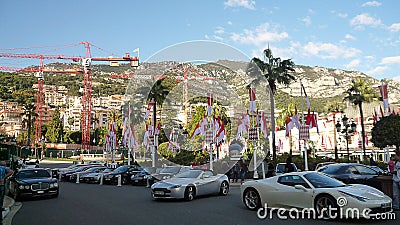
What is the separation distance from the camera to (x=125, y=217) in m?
10.9

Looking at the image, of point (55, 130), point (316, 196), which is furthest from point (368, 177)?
point (55, 130)

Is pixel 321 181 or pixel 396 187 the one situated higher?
pixel 321 181

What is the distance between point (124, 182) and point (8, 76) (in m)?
183

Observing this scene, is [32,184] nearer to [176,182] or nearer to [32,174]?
[32,174]

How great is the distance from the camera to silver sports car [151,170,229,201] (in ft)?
48.5

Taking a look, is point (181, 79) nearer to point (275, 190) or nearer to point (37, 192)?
point (37, 192)

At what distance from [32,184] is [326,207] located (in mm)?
12060

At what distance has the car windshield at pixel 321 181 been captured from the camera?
34.1 ft

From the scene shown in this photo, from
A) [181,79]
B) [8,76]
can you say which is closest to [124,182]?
[181,79]

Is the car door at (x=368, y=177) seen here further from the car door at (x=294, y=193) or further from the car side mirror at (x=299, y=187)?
the car side mirror at (x=299, y=187)

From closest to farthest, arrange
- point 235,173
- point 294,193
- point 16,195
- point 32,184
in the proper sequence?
point 294,193 → point 16,195 → point 32,184 → point 235,173

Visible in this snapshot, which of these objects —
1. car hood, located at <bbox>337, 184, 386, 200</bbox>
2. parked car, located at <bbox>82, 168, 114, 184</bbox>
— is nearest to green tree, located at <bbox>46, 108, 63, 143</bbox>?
parked car, located at <bbox>82, 168, 114, 184</bbox>

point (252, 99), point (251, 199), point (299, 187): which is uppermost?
point (252, 99)

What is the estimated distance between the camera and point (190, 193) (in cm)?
1514
